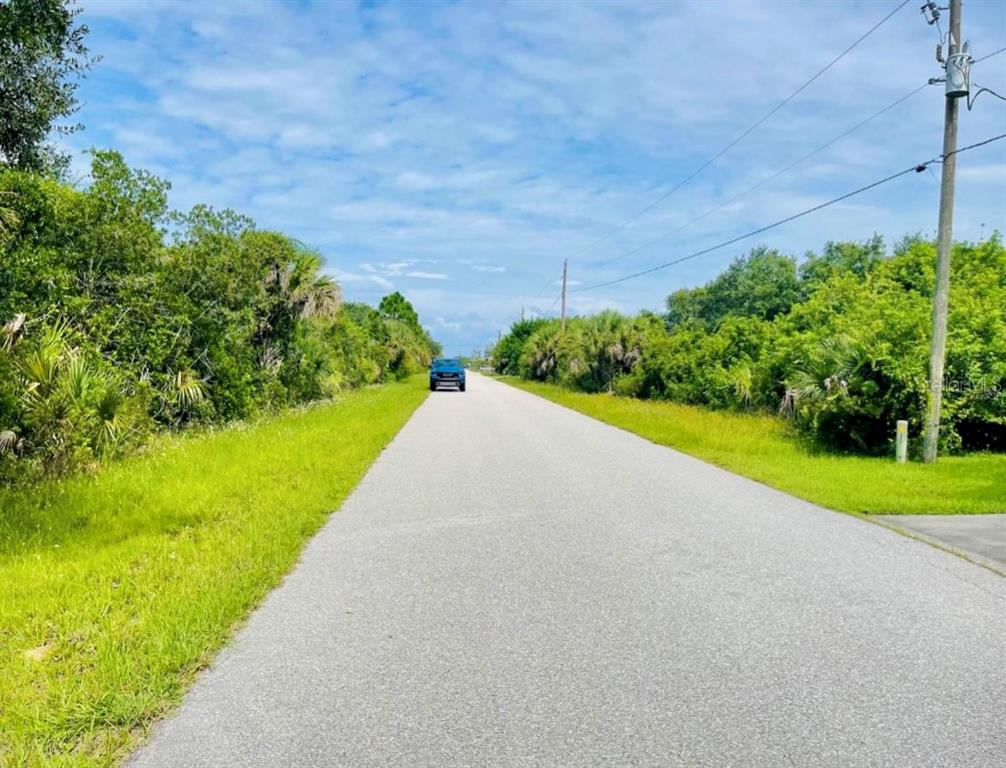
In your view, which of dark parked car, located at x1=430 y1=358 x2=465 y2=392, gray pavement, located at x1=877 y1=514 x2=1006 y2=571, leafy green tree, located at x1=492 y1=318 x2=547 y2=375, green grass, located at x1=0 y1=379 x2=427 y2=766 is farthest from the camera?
leafy green tree, located at x1=492 y1=318 x2=547 y2=375

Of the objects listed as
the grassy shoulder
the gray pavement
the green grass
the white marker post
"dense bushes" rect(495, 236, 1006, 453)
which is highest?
"dense bushes" rect(495, 236, 1006, 453)

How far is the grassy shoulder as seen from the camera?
9352mm

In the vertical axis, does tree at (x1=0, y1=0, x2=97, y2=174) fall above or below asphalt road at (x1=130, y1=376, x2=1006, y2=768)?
above

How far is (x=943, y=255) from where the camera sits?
1290 centimetres

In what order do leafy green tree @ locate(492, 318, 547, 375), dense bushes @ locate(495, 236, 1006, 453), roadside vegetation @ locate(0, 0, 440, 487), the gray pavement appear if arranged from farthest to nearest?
leafy green tree @ locate(492, 318, 547, 375) < dense bushes @ locate(495, 236, 1006, 453) < roadside vegetation @ locate(0, 0, 440, 487) < the gray pavement

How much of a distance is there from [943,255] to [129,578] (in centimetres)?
1345

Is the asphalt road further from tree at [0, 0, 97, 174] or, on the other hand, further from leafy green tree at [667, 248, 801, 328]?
leafy green tree at [667, 248, 801, 328]

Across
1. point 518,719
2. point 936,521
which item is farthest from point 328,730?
point 936,521

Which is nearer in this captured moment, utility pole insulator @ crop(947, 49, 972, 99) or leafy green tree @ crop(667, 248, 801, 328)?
utility pole insulator @ crop(947, 49, 972, 99)

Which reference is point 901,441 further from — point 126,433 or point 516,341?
point 516,341

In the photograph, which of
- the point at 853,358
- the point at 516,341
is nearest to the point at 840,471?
the point at 853,358

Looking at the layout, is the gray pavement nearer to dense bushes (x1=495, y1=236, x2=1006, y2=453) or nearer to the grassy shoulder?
the grassy shoulder

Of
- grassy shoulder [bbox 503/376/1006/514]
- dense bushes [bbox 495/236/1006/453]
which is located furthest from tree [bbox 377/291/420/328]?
grassy shoulder [bbox 503/376/1006/514]

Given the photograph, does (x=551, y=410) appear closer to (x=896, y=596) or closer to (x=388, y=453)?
(x=388, y=453)
